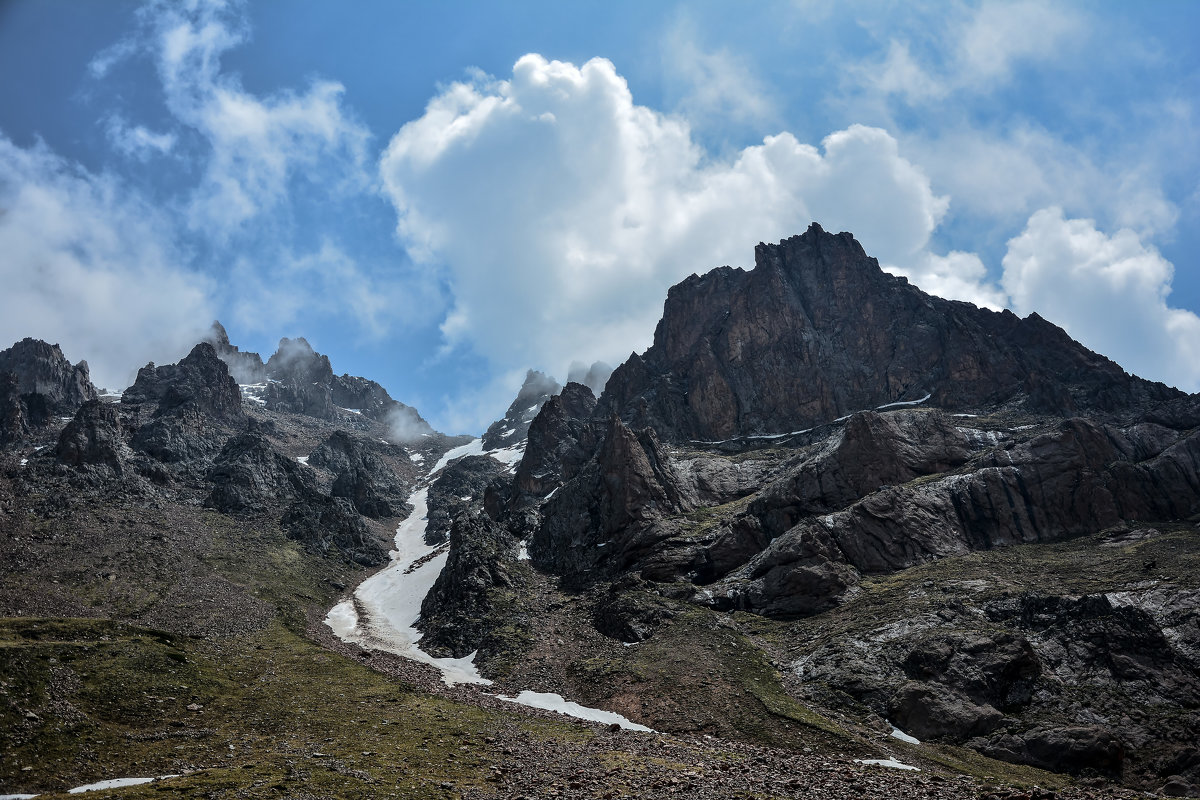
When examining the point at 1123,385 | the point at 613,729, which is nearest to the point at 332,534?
the point at 613,729

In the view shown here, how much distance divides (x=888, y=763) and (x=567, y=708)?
33031 millimetres

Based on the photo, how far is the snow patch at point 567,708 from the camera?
62406 mm

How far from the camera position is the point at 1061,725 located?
2039 inches

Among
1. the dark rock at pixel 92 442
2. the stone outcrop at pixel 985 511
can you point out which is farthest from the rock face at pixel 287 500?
the stone outcrop at pixel 985 511

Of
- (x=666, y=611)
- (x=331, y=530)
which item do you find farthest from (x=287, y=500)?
(x=666, y=611)

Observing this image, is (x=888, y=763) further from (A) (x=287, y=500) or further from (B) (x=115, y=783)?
(A) (x=287, y=500)

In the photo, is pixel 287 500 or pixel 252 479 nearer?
pixel 252 479

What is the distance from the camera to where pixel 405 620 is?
382 feet

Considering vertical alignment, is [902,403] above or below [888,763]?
above

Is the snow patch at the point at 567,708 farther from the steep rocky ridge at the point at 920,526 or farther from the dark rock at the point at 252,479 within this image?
the dark rock at the point at 252,479

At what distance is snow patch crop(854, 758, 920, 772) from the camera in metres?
46.7

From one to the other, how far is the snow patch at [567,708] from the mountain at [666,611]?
495 millimetres

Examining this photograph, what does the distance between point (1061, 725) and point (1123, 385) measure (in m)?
142

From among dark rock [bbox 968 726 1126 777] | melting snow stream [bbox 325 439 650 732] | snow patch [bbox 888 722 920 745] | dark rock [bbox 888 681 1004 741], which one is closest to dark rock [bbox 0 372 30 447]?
melting snow stream [bbox 325 439 650 732]
